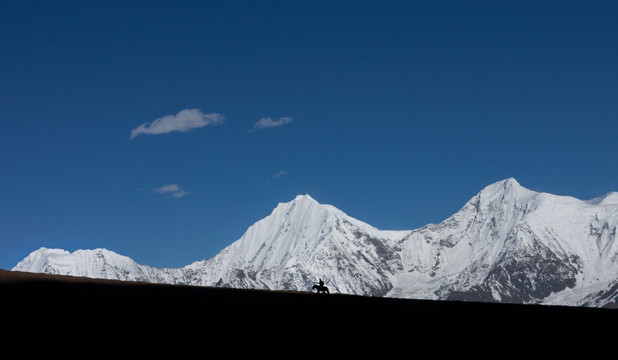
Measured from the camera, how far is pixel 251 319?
3189cm

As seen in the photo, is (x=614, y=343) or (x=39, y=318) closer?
(x=39, y=318)

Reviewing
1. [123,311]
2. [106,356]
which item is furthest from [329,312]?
[106,356]

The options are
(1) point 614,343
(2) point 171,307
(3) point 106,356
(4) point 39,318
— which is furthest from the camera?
(2) point 171,307

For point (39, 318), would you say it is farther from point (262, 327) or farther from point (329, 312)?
point (329, 312)

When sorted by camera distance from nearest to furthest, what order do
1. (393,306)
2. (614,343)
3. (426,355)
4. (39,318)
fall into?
(426,355)
(39,318)
(614,343)
(393,306)

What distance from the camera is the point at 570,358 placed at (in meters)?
27.7

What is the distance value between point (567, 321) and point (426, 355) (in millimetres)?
12516

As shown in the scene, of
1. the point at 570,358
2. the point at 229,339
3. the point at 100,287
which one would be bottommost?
the point at 570,358

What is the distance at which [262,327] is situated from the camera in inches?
1183

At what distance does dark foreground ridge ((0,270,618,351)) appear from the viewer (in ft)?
90.6

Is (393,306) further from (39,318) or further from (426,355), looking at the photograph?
(39,318)

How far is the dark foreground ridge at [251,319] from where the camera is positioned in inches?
1088

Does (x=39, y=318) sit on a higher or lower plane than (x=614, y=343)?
higher

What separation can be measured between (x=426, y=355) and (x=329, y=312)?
31.6 ft
